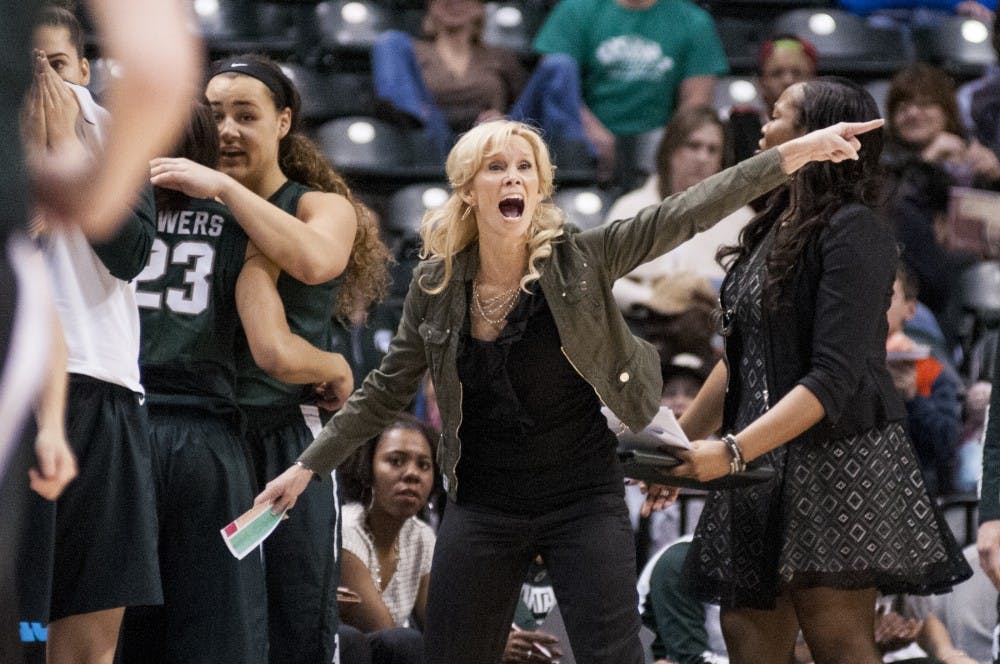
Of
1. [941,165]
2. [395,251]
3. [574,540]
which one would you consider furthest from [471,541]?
[941,165]

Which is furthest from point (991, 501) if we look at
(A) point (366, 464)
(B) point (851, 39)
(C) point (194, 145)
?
(B) point (851, 39)

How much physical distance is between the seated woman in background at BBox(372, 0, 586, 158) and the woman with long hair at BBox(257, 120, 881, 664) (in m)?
4.24

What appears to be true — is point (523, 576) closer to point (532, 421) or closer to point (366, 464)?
point (532, 421)

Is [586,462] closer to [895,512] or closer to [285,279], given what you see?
[895,512]

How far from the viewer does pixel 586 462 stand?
3715 millimetres

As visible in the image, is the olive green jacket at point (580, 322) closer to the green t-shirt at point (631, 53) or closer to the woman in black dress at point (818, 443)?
the woman in black dress at point (818, 443)

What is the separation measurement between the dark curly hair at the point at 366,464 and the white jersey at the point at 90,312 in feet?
7.10

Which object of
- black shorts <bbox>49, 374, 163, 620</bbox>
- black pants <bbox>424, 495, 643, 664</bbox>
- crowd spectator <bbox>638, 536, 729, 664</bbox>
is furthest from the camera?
crowd spectator <bbox>638, 536, 729, 664</bbox>

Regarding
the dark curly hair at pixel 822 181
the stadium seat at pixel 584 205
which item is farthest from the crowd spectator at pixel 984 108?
the dark curly hair at pixel 822 181

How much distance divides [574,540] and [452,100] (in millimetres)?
4802

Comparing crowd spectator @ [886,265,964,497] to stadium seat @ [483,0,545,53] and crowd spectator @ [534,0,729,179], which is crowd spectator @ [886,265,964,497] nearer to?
crowd spectator @ [534,0,729,179]

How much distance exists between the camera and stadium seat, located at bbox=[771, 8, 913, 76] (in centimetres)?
888

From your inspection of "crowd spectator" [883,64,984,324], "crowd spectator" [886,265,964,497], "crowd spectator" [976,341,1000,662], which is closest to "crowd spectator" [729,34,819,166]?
"crowd spectator" [883,64,984,324]

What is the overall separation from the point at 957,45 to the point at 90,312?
6686 mm
